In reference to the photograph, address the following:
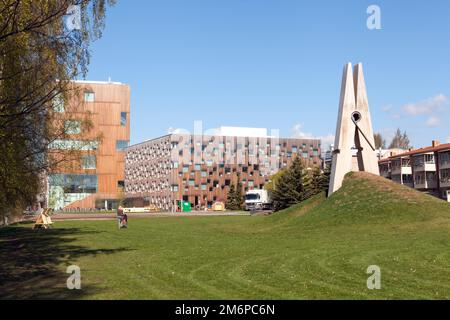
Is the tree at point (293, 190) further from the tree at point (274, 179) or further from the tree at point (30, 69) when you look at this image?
the tree at point (30, 69)

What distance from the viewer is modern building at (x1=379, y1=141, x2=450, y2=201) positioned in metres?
79.6

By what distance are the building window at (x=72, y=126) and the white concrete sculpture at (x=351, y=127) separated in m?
19.2

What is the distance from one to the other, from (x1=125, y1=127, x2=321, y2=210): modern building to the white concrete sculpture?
78.7m

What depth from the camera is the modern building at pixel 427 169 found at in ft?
261

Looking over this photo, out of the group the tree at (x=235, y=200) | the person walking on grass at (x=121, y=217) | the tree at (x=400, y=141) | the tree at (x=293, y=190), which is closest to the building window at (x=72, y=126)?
the person walking on grass at (x=121, y=217)

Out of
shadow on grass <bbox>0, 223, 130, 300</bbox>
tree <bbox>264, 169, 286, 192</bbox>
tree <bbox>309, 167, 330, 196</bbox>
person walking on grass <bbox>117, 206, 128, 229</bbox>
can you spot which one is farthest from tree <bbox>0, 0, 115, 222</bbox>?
tree <bbox>264, 169, 286, 192</bbox>

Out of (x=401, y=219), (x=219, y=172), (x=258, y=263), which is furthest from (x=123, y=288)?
(x=219, y=172)

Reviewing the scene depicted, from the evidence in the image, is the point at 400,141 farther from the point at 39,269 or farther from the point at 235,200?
the point at 39,269

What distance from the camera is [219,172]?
4970 inches

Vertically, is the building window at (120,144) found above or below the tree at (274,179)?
above

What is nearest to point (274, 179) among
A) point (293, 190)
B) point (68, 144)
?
point (293, 190)

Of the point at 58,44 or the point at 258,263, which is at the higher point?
the point at 58,44

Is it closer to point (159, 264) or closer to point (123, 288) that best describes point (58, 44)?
point (159, 264)
